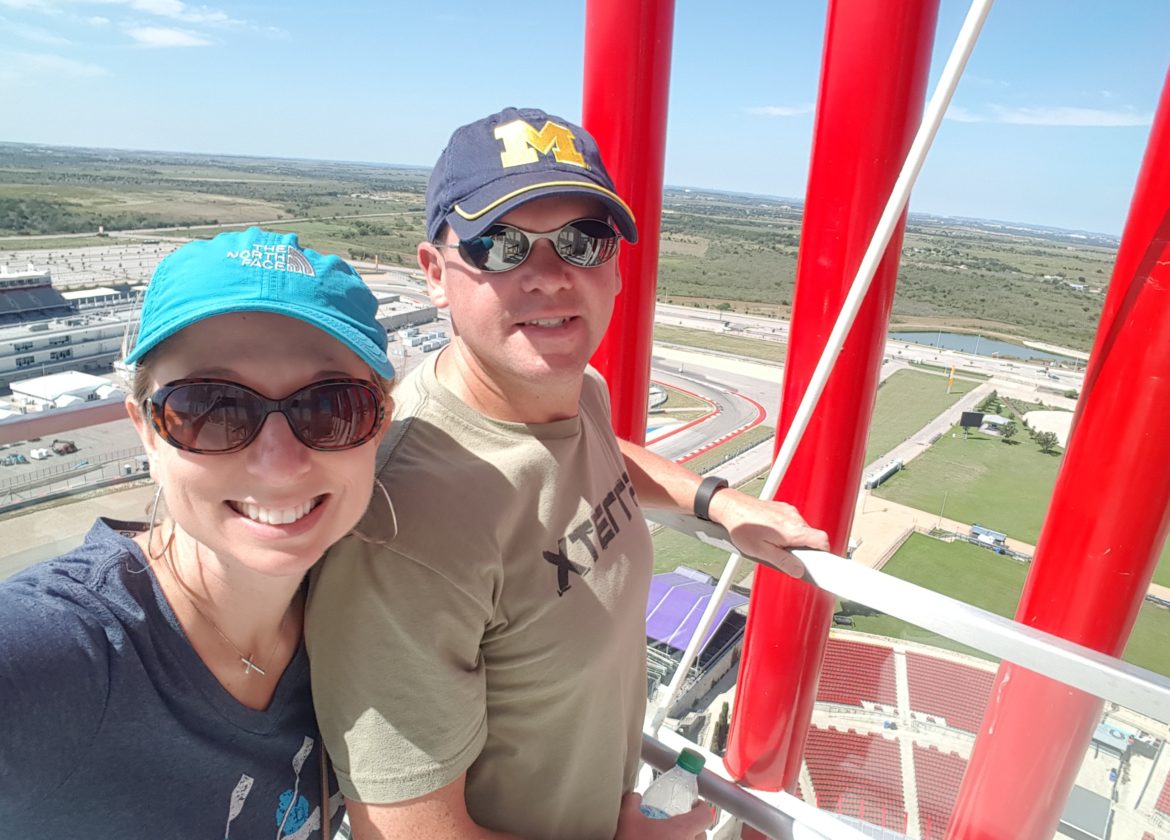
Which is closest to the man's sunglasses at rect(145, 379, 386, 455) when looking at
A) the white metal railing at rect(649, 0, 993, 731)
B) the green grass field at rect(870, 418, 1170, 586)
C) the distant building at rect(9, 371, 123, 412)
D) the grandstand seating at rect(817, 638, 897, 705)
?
the white metal railing at rect(649, 0, 993, 731)

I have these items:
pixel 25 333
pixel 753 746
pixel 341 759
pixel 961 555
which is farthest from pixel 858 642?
pixel 961 555

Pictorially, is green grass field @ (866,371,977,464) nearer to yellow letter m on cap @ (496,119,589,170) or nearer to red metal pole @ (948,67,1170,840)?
red metal pole @ (948,67,1170,840)

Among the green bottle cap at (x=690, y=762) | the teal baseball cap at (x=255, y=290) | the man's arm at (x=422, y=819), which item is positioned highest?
the teal baseball cap at (x=255, y=290)

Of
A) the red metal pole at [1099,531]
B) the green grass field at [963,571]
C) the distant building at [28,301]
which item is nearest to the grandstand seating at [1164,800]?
the red metal pole at [1099,531]

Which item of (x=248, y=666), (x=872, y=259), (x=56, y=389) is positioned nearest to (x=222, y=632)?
(x=248, y=666)

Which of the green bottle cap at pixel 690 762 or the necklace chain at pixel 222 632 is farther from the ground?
the necklace chain at pixel 222 632

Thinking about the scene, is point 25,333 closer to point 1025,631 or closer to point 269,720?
point 269,720

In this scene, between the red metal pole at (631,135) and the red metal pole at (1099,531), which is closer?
the red metal pole at (1099,531)

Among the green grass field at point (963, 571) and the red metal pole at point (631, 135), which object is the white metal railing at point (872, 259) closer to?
the red metal pole at point (631, 135)
